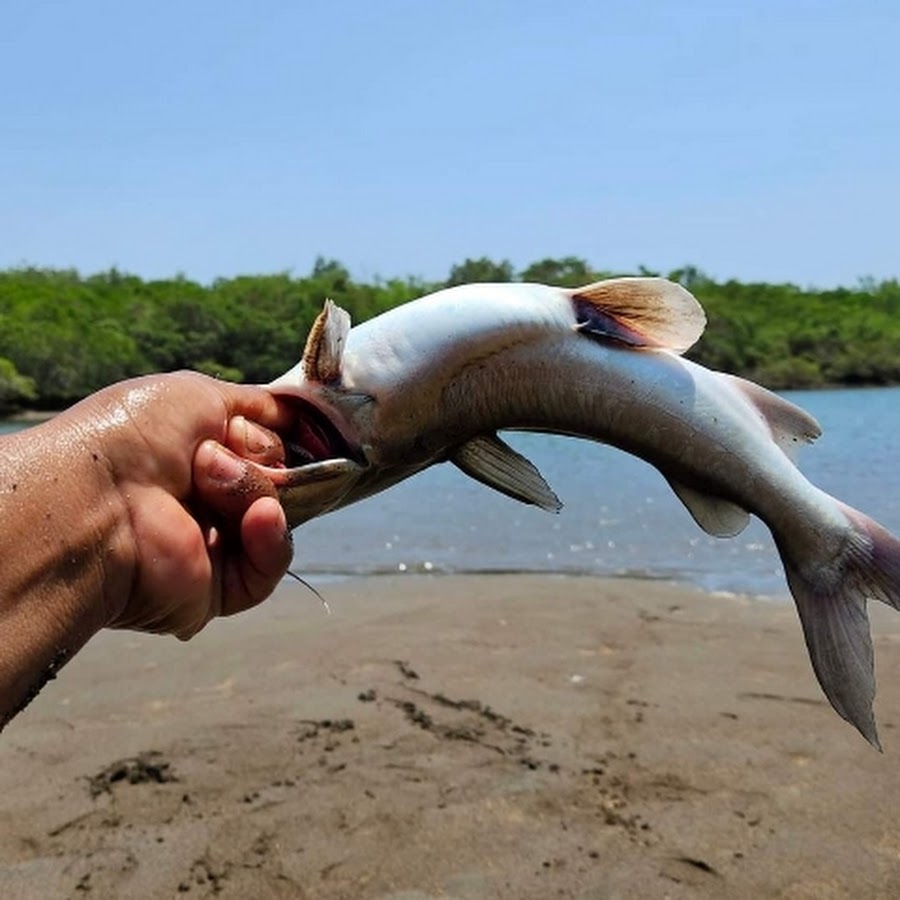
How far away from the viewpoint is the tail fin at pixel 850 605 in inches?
105

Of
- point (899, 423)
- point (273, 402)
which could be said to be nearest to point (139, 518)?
point (273, 402)

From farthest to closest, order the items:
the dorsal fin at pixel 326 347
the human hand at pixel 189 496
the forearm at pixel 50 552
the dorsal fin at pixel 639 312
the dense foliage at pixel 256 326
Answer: the dense foliage at pixel 256 326 → the dorsal fin at pixel 639 312 → the dorsal fin at pixel 326 347 → the human hand at pixel 189 496 → the forearm at pixel 50 552

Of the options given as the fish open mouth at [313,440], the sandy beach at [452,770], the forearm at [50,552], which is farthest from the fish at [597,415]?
the sandy beach at [452,770]

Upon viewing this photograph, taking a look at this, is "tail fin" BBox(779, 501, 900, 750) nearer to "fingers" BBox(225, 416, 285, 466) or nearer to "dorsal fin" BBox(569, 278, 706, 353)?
"dorsal fin" BBox(569, 278, 706, 353)

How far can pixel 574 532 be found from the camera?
16.2 metres

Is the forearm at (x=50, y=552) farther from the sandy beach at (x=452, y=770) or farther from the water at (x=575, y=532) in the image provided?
the water at (x=575, y=532)

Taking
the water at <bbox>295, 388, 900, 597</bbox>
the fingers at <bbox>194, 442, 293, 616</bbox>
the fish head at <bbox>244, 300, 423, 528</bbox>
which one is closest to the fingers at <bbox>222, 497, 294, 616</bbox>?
the fingers at <bbox>194, 442, 293, 616</bbox>

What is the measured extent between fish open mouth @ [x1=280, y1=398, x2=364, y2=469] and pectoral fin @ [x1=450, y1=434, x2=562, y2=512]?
1.20 ft

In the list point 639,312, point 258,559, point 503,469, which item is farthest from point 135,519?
point 639,312

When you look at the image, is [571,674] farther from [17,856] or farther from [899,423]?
[899,423]

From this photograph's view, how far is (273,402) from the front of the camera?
8.23ft

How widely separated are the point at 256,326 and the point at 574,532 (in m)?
49.9

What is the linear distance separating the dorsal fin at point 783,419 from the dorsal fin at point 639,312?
0.20m

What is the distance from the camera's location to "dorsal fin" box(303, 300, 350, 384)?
246 centimetres
